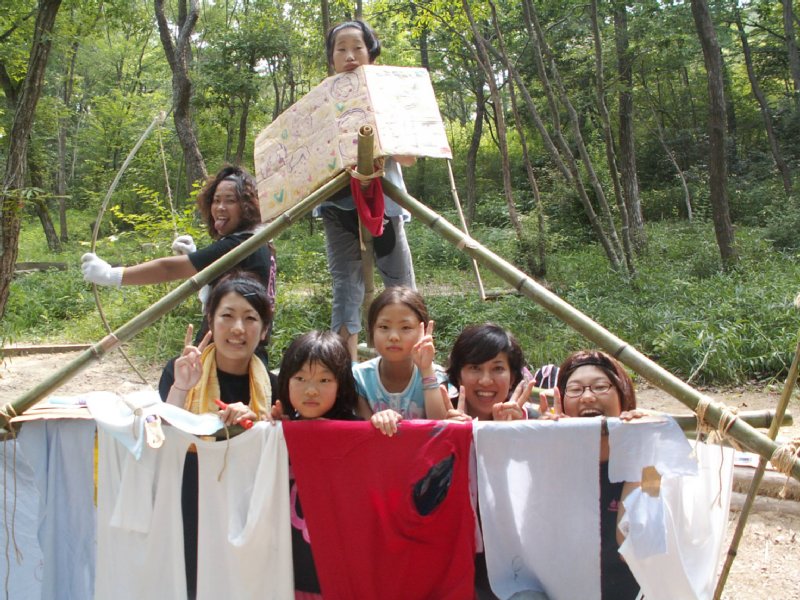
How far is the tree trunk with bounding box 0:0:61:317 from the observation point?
5.28 metres

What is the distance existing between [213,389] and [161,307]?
36 centimetres

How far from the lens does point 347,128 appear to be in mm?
2840

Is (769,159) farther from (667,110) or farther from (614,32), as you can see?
(614,32)

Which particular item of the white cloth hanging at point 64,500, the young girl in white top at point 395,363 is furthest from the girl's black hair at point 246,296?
the white cloth hanging at point 64,500

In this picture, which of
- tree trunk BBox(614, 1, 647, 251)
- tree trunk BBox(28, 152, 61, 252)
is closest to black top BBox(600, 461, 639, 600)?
tree trunk BBox(614, 1, 647, 251)

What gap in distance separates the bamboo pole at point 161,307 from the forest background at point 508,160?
1098 mm

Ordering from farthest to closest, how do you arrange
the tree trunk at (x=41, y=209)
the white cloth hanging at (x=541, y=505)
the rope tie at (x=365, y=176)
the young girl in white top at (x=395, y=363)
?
the tree trunk at (x=41, y=209) < the rope tie at (x=365, y=176) < the young girl in white top at (x=395, y=363) < the white cloth hanging at (x=541, y=505)

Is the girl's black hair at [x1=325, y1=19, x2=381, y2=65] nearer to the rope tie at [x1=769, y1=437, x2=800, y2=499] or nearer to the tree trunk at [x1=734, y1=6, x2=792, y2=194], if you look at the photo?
the rope tie at [x1=769, y1=437, x2=800, y2=499]

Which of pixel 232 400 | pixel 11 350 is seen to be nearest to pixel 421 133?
pixel 232 400

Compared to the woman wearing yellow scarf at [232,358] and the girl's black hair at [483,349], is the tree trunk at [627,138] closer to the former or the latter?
the girl's black hair at [483,349]

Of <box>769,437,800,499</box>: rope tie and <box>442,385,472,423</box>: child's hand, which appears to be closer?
<box>769,437,800,499</box>: rope tie

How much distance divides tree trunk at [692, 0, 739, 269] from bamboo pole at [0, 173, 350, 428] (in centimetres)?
666

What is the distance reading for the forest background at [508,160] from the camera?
662cm

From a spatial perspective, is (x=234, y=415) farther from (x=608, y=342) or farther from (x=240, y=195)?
(x=240, y=195)
